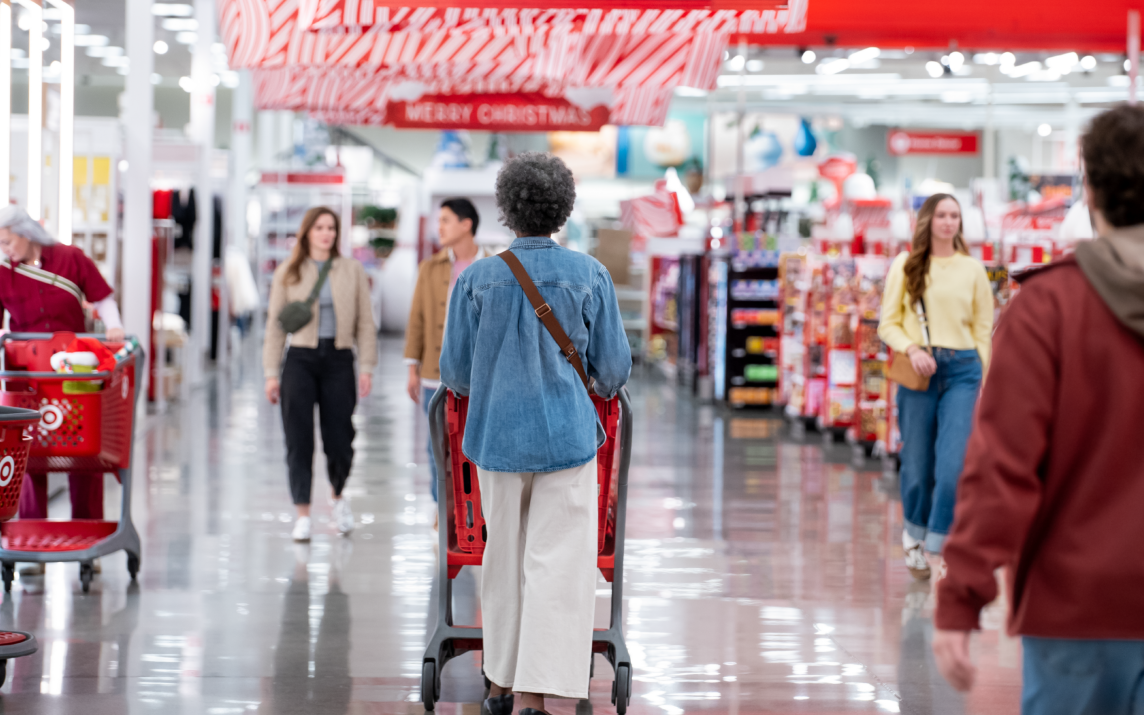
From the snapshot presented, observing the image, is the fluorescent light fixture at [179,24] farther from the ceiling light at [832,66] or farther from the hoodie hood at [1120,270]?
the hoodie hood at [1120,270]

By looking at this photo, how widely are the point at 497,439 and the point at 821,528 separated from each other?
155 inches

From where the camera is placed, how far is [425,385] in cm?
621

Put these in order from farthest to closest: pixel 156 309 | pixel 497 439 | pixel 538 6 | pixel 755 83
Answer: pixel 755 83 < pixel 156 309 < pixel 538 6 < pixel 497 439

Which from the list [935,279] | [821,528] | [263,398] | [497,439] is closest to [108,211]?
[263,398]

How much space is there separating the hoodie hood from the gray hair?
4429 mm

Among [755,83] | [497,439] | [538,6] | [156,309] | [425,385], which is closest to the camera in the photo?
[497,439]

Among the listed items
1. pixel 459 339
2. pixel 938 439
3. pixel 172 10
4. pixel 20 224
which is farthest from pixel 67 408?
pixel 172 10

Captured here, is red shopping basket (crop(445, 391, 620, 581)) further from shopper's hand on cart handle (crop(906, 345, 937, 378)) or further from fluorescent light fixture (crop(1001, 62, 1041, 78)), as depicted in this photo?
fluorescent light fixture (crop(1001, 62, 1041, 78))

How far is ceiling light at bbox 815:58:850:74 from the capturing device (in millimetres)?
22966

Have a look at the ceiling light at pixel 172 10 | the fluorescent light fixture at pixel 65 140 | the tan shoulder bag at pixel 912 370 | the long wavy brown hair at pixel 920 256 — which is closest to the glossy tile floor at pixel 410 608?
the tan shoulder bag at pixel 912 370

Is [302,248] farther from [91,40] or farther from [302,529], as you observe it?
[91,40]

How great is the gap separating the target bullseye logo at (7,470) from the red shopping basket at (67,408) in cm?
94

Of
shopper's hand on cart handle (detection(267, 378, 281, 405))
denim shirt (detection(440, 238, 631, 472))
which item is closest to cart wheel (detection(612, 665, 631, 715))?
denim shirt (detection(440, 238, 631, 472))

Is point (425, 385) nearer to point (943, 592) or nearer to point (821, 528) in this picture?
point (821, 528)
